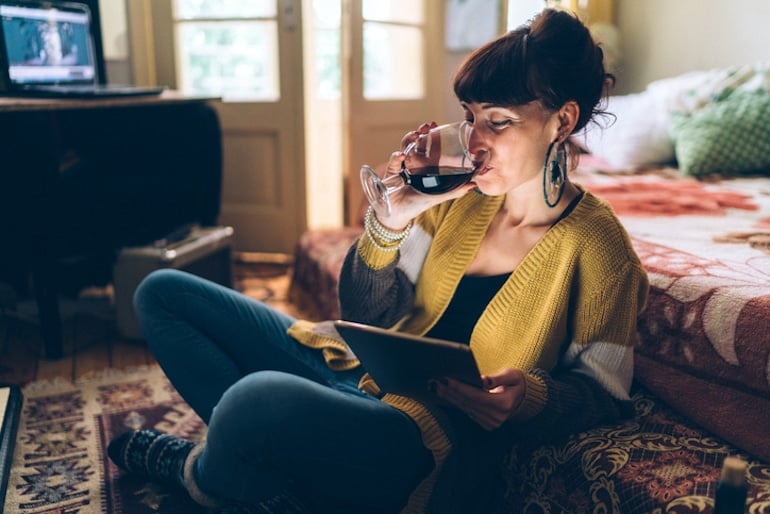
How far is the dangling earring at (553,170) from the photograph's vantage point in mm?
1043

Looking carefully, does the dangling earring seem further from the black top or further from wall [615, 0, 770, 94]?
wall [615, 0, 770, 94]

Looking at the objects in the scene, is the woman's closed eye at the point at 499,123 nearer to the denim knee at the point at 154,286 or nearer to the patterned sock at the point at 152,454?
the denim knee at the point at 154,286

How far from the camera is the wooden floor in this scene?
190 centimetres

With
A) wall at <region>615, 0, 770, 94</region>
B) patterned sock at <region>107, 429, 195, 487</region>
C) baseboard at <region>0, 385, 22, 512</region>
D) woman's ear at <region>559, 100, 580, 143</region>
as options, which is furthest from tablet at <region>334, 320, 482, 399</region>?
wall at <region>615, 0, 770, 94</region>

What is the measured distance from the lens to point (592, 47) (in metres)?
1.01

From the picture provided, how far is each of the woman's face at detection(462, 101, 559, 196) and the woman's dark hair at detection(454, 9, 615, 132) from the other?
0.04ft

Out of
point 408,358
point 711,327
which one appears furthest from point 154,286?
point 711,327

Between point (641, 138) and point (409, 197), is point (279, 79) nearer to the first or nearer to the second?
point (641, 138)

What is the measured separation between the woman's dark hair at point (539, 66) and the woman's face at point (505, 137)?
13mm

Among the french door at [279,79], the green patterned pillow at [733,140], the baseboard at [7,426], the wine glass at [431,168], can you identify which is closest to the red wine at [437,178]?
the wine glass at [431,168]

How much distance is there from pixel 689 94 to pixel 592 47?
166cm

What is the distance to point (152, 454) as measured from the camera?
1.30 metres

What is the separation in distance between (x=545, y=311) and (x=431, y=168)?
255mm

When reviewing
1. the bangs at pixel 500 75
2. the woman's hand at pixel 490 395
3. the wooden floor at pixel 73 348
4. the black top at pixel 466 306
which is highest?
the bangs at pixel 500 75
